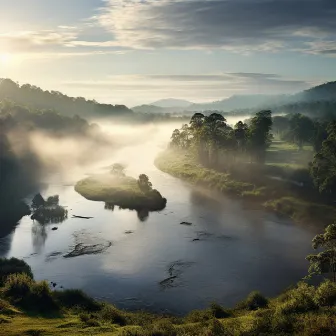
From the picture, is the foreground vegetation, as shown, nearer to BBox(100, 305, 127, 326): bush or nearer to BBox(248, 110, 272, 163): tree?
BBox(248, 110, 272, 163): tree

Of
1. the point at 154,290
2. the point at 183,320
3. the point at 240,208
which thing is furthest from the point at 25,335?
the point at 240,208

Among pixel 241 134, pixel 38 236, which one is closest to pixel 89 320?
pixel 38 236

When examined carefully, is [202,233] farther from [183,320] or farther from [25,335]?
[25,335]

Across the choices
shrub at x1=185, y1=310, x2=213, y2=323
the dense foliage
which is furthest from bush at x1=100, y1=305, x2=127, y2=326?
the dense foliage

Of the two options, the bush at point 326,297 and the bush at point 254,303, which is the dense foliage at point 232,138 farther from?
the bush at point 326,297

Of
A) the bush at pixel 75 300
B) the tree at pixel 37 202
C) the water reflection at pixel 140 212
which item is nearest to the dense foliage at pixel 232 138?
the water reflection at pixel 140 212

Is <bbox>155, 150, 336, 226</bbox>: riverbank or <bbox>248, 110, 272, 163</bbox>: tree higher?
<bbox>248, 110, 272, 163</bbox>: tree
